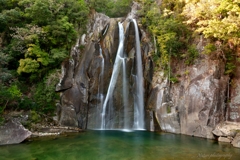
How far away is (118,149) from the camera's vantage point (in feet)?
33.4

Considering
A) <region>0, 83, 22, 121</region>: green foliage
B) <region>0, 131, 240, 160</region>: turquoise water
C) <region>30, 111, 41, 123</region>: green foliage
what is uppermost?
<region>0, 83, 22, 121</region>: green foliage

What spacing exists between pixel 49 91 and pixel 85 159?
24.1 feet

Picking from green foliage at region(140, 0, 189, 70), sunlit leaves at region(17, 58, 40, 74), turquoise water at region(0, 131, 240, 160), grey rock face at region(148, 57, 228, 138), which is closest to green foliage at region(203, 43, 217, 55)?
grey rock face at region(148, 57, 228, 138)

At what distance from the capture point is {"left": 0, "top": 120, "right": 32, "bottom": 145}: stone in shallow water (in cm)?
1044

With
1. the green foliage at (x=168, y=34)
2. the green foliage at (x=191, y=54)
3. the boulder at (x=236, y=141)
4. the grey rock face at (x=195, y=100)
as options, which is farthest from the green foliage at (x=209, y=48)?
the boulder at (x=236, y=141)

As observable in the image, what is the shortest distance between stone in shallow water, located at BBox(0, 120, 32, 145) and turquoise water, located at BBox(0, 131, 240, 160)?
1.55ft

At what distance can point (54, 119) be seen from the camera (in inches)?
564

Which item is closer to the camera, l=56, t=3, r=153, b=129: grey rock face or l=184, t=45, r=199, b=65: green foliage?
l=184, t=45, r=199, b=65: green foliage

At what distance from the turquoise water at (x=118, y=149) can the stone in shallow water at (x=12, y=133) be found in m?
0.47

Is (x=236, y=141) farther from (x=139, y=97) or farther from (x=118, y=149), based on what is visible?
(x=139, y=97)

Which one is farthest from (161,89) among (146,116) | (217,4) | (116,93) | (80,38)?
(80,38)

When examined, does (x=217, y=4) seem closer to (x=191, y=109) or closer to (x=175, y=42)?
(x=175, y=42)

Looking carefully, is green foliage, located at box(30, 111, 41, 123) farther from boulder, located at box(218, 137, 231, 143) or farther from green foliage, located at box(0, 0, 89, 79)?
boulder, located at box(218, 137, 231, 143)

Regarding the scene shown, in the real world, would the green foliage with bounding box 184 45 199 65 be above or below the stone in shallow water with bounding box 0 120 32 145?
above
